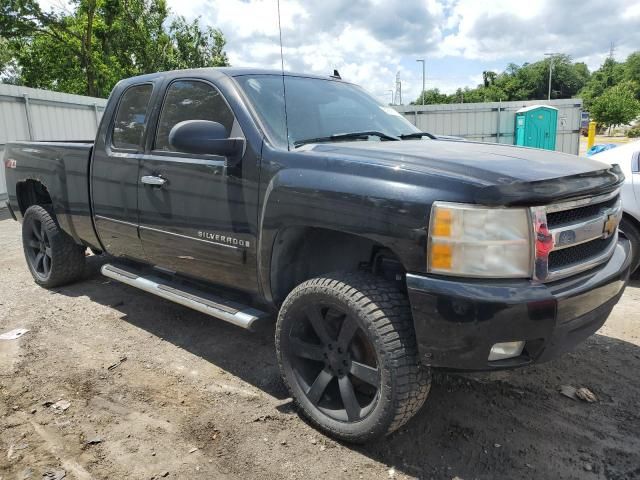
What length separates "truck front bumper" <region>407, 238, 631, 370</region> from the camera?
213 cm

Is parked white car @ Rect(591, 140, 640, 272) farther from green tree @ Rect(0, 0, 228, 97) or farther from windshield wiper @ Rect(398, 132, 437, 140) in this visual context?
green tree @ Rect(0, 0, 228, 97)

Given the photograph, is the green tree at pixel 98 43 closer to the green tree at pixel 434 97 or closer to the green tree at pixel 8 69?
the green tree at pixel 8 69

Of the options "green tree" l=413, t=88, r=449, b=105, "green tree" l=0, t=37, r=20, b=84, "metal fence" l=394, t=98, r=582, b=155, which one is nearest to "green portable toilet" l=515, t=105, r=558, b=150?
"metal fence" l=394, t=98, r=582, b=155

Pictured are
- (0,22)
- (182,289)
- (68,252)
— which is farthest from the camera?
(0,22)

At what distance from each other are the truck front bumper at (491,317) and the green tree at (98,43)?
22.3 metres

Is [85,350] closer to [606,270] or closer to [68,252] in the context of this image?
[68,252]

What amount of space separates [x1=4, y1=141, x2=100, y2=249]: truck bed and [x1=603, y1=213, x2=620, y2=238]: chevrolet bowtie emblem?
3699 mm

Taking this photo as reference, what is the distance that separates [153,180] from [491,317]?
2.42 m

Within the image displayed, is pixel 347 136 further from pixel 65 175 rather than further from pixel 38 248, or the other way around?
pixel 38 248

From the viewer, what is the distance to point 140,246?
3.88 m

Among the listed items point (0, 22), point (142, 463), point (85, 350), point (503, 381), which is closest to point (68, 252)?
point (85, 350)

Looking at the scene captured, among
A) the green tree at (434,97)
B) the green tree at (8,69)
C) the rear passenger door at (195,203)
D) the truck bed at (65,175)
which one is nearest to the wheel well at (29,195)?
the truck bed at (65,175)

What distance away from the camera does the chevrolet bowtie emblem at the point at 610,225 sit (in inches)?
105

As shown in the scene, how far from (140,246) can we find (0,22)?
21.0 metres
